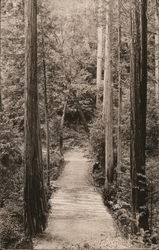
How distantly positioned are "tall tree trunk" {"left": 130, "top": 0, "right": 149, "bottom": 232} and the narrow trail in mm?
1149

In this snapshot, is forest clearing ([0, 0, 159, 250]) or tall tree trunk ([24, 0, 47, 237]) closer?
forest clearing ([0, 0, 159, 250])

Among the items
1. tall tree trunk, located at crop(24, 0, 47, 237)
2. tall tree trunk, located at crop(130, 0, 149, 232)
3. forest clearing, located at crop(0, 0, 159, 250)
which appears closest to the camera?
tall tree trunk, located at crop(130, 0, 149, 232)

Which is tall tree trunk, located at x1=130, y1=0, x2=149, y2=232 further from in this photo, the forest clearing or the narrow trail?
the narrow trail

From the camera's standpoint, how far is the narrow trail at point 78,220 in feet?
35.7

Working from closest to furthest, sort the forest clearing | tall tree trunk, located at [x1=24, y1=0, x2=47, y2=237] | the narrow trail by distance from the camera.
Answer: the forest clearing, the narrow trail, tall tree trunk, located at [x1=24, y1=0, x2=47, y2=237]

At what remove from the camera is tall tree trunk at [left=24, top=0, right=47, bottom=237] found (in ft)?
Result: 37.5

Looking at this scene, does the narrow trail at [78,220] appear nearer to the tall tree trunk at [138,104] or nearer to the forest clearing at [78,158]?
the forest clearing at [78,158]

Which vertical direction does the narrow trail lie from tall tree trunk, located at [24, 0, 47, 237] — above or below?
below

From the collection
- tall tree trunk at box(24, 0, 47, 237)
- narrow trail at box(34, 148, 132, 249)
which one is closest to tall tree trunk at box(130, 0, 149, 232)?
narrow trail at box(34, 148, 132, 249)

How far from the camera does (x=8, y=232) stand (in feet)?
35.1

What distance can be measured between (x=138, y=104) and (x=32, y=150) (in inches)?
137

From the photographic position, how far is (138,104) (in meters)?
10.1

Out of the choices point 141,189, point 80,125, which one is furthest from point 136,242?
point 80,125

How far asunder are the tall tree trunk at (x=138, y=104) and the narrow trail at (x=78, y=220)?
1149 millimetres
